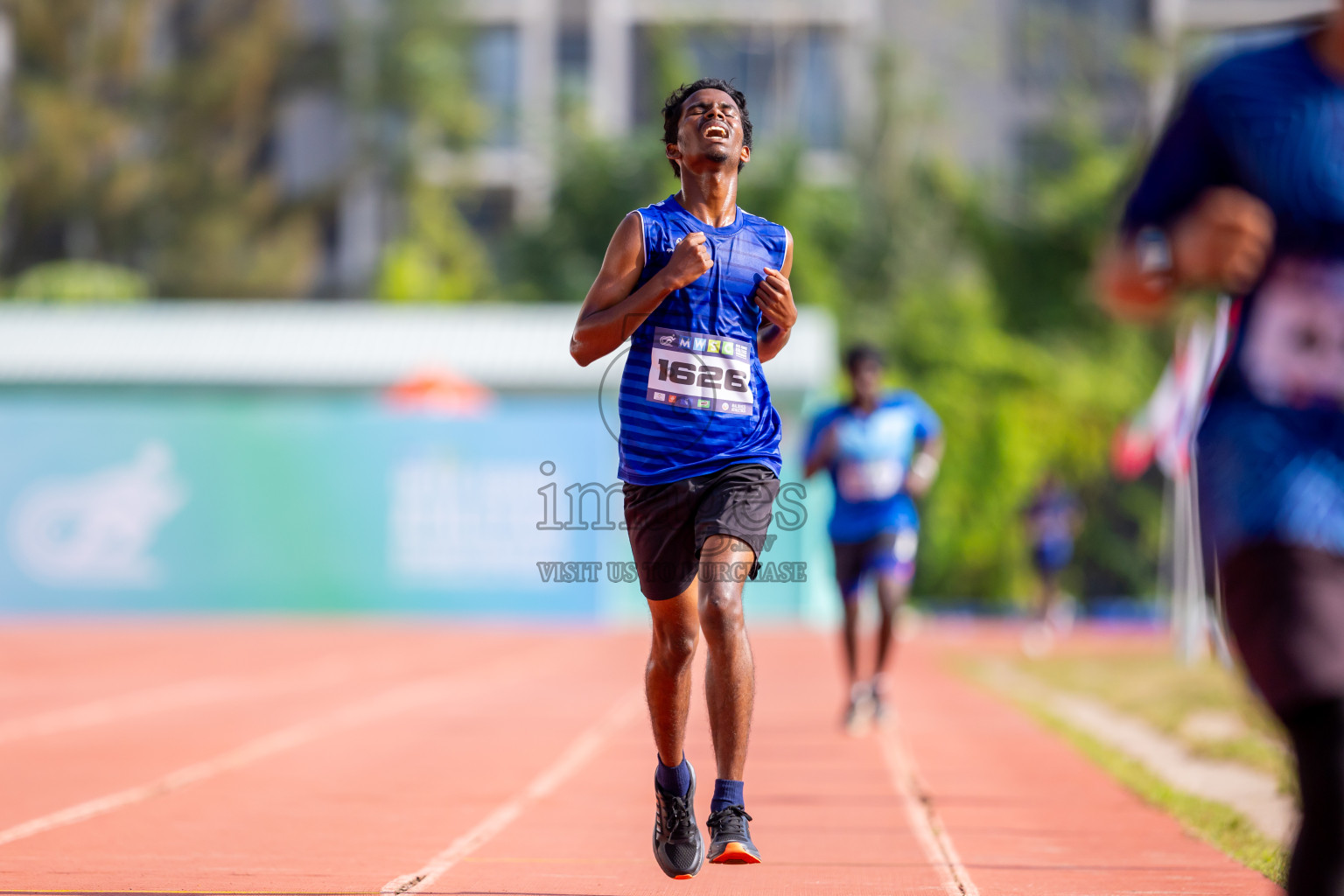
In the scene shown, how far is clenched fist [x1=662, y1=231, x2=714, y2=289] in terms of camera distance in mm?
4266

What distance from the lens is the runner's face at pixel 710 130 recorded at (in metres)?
4.48

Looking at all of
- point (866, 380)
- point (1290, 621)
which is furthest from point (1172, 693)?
point (1290, 621)

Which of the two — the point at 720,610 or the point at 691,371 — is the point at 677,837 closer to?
the point at 720,610

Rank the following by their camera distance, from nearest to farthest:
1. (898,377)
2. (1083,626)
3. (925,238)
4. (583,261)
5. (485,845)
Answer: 1. (485,845)
2. (1083,626)
3. (898,377)
4. (925,238)
5. (583,261)

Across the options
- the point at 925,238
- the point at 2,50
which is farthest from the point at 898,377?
the point at 2,50

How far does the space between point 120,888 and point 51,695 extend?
25.4ft

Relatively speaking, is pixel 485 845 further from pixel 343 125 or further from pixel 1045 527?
pixel 343 125

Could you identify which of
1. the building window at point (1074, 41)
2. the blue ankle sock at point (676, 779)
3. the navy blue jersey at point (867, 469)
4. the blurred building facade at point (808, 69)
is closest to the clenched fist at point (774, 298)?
the blue ankle sock at point (676, 779)

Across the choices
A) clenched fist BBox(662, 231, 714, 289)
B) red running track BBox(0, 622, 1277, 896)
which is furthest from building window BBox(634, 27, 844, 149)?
clenched fist BBox(662, 231, 714, 289)

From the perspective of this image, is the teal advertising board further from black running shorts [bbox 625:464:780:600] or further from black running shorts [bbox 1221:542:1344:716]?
black running shorts [bbox 1221:542:1344:716]

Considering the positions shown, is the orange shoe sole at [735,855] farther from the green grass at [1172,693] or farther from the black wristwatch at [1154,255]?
the green grass at [1172,693]

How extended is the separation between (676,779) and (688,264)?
136cm

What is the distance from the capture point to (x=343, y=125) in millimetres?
48719

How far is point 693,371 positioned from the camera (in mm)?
4410
